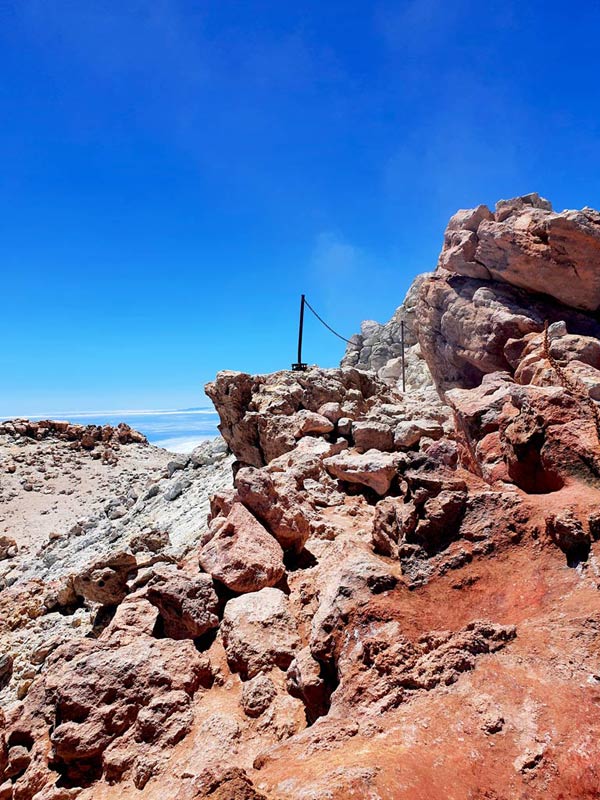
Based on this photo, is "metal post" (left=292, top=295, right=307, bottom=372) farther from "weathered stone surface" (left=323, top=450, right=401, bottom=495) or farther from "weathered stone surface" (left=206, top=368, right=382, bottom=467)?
"weathered stone surface" (left=323, top=450, right=401, bottom=495)

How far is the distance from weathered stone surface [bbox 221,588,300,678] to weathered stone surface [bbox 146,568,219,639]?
0.26 meters

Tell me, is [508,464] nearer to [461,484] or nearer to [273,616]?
[461,484]

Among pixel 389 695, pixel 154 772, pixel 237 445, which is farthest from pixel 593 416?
pixel 237 445

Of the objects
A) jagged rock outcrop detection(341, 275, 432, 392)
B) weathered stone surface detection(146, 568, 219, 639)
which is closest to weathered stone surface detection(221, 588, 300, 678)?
weathered stone surface detection(146, 568, 219, 639)

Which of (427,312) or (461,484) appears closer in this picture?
(461,484)

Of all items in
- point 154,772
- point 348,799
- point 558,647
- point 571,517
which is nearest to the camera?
point 348,799

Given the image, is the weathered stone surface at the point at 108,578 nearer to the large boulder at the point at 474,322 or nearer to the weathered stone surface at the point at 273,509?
the weathered stone surface at the point at 273,509

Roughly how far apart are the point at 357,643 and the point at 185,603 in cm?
273

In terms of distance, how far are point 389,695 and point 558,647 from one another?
125cm

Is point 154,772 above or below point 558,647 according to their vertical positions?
below

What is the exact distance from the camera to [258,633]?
16.3 feet

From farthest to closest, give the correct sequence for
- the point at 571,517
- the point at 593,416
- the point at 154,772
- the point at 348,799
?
the point at 593,416 < the point at 571,517 < the point at 154,772 < the point at 348,799

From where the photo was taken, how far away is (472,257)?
17625 mm

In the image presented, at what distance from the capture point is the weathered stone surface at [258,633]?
4.69 metres
